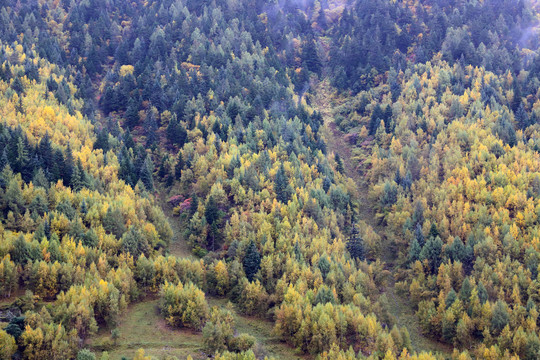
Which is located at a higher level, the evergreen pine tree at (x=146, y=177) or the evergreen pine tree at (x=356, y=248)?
the evergreen pine tree at (x=146, y=177)

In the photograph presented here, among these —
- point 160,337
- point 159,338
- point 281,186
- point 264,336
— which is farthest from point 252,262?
point 281,186

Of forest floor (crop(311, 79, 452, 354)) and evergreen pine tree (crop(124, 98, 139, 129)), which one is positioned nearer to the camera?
forest floor (crop(311, 79, 452, 354))

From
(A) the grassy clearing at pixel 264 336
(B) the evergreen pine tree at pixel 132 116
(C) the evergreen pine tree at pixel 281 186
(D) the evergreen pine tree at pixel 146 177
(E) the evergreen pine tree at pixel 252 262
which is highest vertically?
(B) the evergreen pine tree at pixel 132 116

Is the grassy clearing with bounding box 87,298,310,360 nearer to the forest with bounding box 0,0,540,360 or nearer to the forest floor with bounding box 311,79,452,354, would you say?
the forest with bounding box 0,0,540,360

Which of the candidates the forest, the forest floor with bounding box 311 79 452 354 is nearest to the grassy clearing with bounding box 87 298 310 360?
the forest

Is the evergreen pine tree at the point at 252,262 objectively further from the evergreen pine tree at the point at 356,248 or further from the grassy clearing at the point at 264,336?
the evergreen pine tree at the point at 356,248

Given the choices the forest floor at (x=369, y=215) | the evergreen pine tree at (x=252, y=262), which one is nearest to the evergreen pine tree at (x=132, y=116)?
the forest floor at (x=369, y=215)

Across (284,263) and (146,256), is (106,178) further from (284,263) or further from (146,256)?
(284,263)
